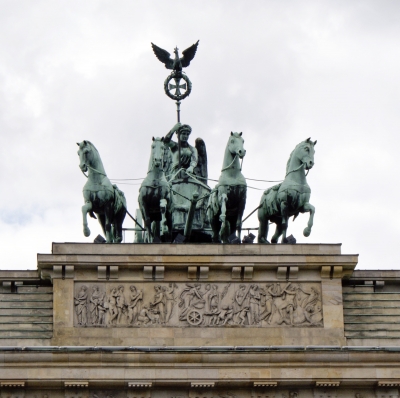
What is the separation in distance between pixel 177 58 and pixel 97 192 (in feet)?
22.0

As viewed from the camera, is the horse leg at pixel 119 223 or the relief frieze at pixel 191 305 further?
the horse leg at pixel 119 223

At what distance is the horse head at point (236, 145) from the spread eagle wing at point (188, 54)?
594 cm

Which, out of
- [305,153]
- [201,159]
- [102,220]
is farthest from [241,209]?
[201,159]

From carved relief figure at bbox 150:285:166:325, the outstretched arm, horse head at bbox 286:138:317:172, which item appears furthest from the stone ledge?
the outstretched arm

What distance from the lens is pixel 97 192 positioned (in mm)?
48188

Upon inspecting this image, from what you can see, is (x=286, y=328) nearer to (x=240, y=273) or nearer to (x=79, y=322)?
(x=240, y=273)

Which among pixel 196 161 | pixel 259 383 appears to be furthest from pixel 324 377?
pixel 196 161

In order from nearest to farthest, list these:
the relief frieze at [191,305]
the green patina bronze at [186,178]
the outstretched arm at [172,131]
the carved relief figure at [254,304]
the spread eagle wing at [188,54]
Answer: the relief frieze at [191,305] < the carved relief figure at [254,304] < the green patina bronze at [186,178] < the outstretched arm at [172,131] < the spread eagle wing at [188,54]

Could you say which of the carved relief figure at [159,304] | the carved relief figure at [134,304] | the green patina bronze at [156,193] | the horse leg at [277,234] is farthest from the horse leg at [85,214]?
the horse leg at [277,234]

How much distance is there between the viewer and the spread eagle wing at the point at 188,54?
53.6 metres

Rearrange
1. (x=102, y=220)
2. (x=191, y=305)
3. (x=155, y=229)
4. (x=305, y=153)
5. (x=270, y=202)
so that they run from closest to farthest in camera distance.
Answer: (x=191, y=305), (x=305, y=153), (x=270, y=202), (x=102, y=220), (x=155, y=229)

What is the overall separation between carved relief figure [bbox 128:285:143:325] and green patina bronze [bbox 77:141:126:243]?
2209 mm

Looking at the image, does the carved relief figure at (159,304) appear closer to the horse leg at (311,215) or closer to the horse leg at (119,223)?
the horse leg at (119,223)

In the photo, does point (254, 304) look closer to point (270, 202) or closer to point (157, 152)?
point (270, 202)
